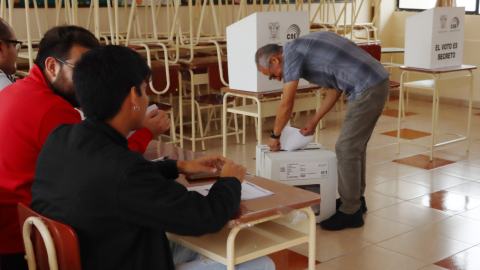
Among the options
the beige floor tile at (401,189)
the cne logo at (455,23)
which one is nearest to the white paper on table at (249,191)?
the beige floor tile at (401,189)

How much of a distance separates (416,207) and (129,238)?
2.42 m

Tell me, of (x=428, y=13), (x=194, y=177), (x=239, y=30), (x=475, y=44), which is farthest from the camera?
(x=475, y=44)

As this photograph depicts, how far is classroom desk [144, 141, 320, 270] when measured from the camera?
139 cm

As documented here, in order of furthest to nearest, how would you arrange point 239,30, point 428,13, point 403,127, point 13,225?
1. point 403,127
2. point 428,13
3. point 239,30
4. point 13,225

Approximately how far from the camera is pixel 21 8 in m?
4.65

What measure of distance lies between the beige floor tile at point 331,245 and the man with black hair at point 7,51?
158 centimetres

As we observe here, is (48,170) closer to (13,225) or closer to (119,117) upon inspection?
(119,117)

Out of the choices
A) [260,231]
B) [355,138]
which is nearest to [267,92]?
[355,138]

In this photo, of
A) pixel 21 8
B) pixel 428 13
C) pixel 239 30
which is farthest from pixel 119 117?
pixel 21 8

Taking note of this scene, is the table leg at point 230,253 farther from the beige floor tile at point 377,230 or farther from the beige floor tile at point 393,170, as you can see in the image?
the beige floor tile at point 393,170

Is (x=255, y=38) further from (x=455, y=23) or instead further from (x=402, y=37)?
(x=402, y=37)

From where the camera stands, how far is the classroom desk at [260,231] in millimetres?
1391

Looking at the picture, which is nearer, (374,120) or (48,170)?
(48,170)

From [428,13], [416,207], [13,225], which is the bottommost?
[416,207]
